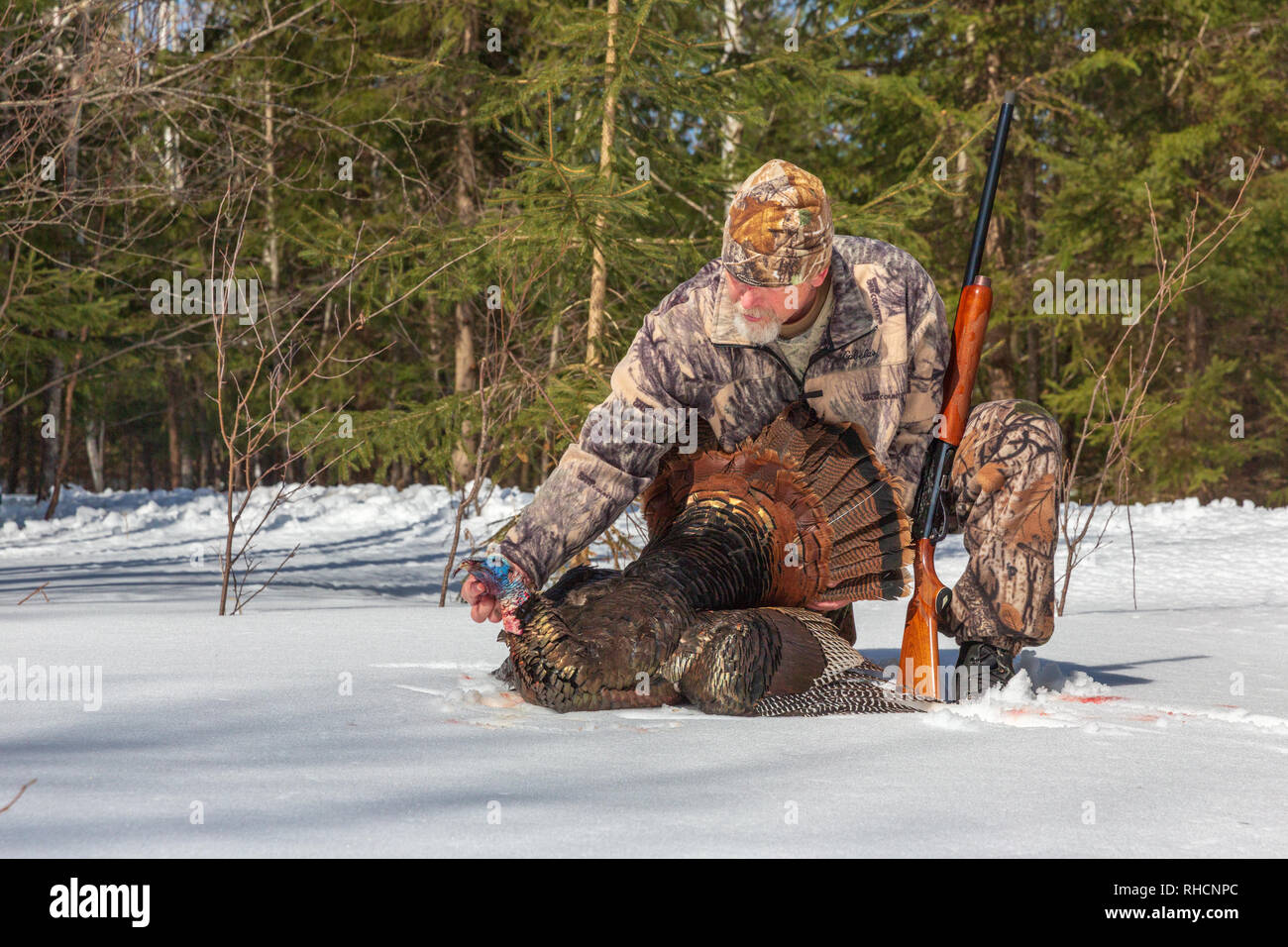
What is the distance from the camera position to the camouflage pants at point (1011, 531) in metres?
2.87

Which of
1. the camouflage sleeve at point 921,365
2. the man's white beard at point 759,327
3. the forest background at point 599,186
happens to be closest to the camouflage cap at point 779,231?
the man's white beard at point 759,327

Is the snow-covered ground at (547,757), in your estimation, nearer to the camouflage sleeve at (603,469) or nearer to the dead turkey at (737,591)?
the dead turkey at (737,591)

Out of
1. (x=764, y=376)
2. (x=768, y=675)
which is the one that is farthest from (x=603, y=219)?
(x=768, y=675)

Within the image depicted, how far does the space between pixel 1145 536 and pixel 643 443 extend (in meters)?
7.68

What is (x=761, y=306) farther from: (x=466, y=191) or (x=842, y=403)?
(x=466, y=191)

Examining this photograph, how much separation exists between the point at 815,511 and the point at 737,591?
1.09 feet

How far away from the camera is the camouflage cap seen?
2.64 m

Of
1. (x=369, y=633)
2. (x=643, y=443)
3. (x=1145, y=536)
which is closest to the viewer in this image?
(x=643, y=443)

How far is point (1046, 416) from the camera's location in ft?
9.65

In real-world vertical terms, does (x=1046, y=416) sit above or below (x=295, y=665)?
above

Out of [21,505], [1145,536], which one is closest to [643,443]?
[1145,536]

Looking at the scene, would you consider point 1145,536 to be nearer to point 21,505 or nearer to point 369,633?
point 369,633

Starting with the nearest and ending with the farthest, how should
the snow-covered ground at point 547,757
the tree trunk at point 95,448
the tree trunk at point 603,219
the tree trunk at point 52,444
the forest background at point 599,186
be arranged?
1. the snow-covered ground at point 547,757
2. the tree trunk at point 603,219
3. the forest background at point 599,186
4. the tree trunk at point 52,444
5. the tree trunk at point 95,448

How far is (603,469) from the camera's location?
2898 mm
